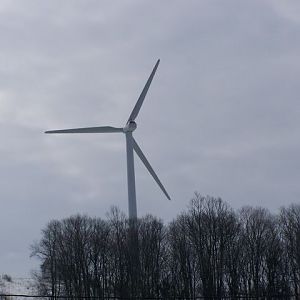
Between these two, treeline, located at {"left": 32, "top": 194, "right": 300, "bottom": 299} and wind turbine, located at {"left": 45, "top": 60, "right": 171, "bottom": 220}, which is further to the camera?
treeline, located at {"left": 32, "top": 194, "right": 300, "bottom": 299}

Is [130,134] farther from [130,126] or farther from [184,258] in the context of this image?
[184,258]

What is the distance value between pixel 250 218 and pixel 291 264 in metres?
9.91

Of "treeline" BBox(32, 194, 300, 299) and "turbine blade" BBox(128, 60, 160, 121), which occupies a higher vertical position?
"turbine blade" BBox(128, 60, 160, 121)

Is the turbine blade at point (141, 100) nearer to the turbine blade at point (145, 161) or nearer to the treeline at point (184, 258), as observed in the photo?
the turbine blade at point (145, 161)

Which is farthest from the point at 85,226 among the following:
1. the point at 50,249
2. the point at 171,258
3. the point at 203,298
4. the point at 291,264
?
the point at 291,264

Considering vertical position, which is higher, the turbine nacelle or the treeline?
the turbine nacelle

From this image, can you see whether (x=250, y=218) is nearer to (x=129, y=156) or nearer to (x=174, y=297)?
(x=174, y=297)

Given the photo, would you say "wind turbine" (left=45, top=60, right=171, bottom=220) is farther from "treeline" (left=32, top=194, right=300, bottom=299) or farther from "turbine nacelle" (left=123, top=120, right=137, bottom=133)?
"treeline" (left=32, top=194, right=300, bottom=299)

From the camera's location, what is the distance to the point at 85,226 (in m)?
120

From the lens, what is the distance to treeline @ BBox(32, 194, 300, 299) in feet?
364

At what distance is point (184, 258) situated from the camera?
4449 inches

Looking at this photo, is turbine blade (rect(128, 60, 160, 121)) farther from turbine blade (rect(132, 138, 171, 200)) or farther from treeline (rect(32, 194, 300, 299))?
treeline (rect(32, 194, 300, 299))

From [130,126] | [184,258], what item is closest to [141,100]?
[130,126]

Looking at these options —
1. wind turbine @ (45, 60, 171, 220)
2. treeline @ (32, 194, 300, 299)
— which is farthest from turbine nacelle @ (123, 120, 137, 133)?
treeline @ (32, 194, 300, 299)
